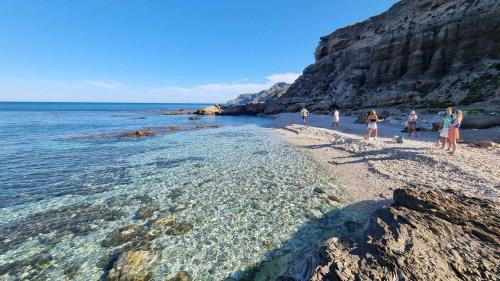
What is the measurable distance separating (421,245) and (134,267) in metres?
6.41

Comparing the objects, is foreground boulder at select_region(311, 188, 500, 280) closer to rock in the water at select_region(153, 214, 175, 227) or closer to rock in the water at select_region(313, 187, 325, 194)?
rock in the water at select_region(313, 187, 325, 194)

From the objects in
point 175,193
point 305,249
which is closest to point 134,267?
point 305,249

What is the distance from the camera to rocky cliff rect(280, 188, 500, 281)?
161 inches

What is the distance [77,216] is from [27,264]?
2.59 m

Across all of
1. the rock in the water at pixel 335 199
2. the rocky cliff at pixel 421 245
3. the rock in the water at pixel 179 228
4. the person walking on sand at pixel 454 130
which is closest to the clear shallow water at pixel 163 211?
the rock in the water at pixel 179 228

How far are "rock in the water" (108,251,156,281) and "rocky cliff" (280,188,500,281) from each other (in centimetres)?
340

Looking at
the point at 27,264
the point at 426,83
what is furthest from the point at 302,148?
the point at 426,83

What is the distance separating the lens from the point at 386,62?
50594 mm

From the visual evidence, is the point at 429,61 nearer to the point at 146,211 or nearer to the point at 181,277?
the point at 146,211

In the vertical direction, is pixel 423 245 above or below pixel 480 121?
below

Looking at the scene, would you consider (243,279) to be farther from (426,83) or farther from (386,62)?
(386,62)

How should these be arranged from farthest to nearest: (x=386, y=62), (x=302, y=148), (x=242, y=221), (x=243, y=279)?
(x=386, y=62), (x=302, y=148), (x=242, y=221), (x=243, y=279)

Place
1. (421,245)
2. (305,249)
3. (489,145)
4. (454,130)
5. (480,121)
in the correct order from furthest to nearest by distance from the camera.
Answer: (480,121) → (489,145) → (454,130) → (305,249) → (421,245)

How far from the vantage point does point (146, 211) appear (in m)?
9.27
